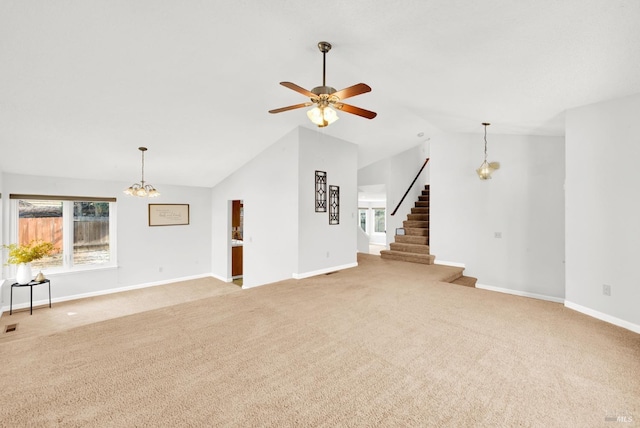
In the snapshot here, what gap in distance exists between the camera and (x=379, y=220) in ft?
44.3

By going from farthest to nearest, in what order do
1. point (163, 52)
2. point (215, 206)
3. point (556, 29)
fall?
point (215, 206) → point (163, 52) → point (556, 29)

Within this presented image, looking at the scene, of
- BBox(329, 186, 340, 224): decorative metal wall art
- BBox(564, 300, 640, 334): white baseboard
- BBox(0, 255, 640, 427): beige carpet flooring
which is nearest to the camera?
BBox(0, 255, 640, 427): beige carpet flooring

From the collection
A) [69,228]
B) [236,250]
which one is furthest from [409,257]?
[69,228]

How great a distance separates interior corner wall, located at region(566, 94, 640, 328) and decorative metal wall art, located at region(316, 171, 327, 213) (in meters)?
3.64

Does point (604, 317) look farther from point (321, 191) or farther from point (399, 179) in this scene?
point (399, 179)

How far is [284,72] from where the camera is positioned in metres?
3.51

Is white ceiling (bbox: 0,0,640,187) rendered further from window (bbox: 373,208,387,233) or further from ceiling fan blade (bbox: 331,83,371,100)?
window (bbox: 373,208,387,233)

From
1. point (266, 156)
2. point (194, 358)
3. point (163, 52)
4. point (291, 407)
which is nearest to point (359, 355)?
point (291, 407)

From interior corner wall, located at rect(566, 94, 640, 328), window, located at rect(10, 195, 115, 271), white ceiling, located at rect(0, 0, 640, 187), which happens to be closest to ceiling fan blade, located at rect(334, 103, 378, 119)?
white ceiling, located at rect(0, 0, 640, 187)

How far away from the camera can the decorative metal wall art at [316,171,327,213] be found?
555 centimetres

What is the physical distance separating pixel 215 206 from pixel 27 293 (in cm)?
406

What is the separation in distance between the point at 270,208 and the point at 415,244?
12.5ft

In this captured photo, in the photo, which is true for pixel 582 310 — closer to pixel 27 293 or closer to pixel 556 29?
pixel 556 29

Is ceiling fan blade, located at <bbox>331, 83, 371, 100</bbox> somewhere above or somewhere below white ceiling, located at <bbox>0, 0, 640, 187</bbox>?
below
